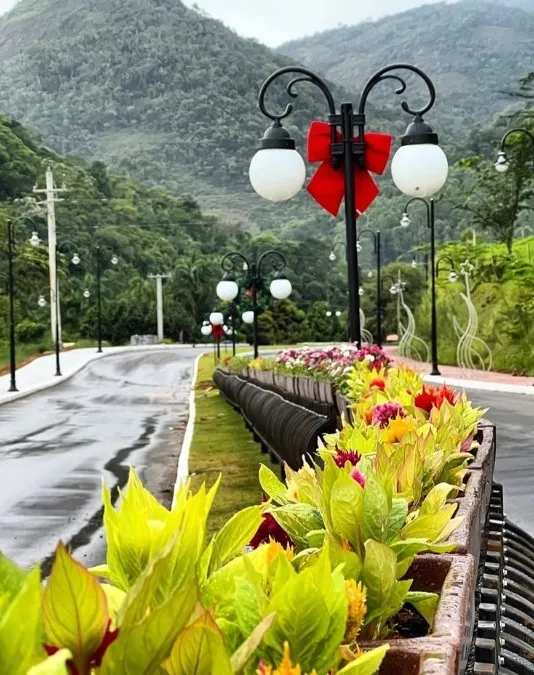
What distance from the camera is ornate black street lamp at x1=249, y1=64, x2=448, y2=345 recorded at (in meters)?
7.81

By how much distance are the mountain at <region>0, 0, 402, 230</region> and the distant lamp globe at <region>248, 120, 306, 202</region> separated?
402 ft

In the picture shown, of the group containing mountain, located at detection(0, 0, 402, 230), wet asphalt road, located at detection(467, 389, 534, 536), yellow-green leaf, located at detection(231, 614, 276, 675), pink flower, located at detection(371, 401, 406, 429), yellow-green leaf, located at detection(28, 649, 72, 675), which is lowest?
wet asphalt road, located at detection(467, 389, 534, 536)

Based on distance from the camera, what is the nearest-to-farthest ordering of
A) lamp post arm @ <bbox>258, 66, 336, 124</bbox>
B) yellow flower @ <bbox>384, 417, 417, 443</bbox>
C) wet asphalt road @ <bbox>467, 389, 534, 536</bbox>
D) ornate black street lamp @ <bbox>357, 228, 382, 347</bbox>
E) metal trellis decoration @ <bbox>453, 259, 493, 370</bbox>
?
yellow flower @ <bbox>384, 417, 417, 443</bbox>
lamp post arm @ <bbox>258, 66, 336, 124</bbox>
wet asphalt road @ <bbox>467, 389, 534, 536</bbox>
metal trellis decoration @ <bbox>453, 259, 493, 370</bbox>
ornate black street lamp @ <bbox>357, 228, 382, 347</bbox>

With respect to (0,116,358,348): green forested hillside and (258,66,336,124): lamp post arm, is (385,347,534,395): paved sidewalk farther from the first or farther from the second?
(0,116,358,348): green forested hillside

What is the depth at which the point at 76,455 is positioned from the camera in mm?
15766

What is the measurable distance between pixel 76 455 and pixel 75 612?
579 inches

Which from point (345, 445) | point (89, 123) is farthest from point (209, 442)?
point (89, 123)

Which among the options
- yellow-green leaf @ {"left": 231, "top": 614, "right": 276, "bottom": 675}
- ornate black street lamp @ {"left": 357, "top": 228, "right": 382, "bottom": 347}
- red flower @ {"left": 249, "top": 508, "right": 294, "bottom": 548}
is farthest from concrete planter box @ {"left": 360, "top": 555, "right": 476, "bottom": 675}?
ornate black street lamp @ {"left": 357, "top": 228, "right": 382, "bottom": 347}

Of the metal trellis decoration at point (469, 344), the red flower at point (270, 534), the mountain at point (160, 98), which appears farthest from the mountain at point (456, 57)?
the red flower at point (270, 534)

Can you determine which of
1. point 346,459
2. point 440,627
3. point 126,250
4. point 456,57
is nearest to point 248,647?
point 440,627

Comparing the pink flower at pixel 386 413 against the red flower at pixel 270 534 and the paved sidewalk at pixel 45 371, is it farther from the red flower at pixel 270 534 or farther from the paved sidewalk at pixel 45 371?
the paved sidewalk at pixel 45 371

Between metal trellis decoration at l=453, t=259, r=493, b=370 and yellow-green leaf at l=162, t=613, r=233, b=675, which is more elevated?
yellow-green leaf at l=162, t=613, r=233, b=675

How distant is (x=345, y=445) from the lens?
11.5 ft

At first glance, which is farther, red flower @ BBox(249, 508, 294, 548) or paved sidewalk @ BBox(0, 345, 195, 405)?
paved sidewalk @ BBox(0, 345, 195, 405)
